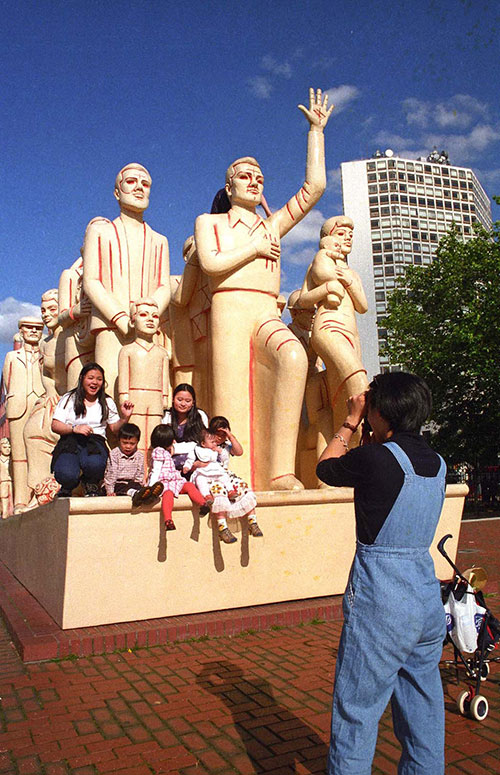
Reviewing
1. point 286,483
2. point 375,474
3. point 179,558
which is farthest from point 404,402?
point 286,483

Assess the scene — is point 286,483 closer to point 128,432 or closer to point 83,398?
point 128,432

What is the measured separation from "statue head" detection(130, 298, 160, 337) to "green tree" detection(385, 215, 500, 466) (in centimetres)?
1470

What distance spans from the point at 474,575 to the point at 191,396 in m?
2.89

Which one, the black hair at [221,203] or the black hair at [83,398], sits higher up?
the black hair at [221,203]

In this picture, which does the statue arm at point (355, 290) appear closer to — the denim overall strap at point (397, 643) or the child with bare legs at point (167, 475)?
the child with bare legs at point (167, 475)

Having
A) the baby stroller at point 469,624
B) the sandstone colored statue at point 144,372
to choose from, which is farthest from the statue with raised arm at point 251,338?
the baby stroller at point 469,624

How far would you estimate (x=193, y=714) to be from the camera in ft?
11.3

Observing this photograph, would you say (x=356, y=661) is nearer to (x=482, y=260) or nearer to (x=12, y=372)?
(x=12, y=372)

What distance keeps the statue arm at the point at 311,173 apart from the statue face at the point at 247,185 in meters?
0.45

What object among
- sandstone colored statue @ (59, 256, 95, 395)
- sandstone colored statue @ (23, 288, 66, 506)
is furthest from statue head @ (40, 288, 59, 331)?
sandstone colored statue @ (59, 256, 95, 395)

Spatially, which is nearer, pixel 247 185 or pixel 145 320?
pixel 145 320

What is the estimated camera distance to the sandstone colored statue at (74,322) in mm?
7629

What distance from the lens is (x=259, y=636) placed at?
16.2 ft

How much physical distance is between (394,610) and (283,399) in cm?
427
